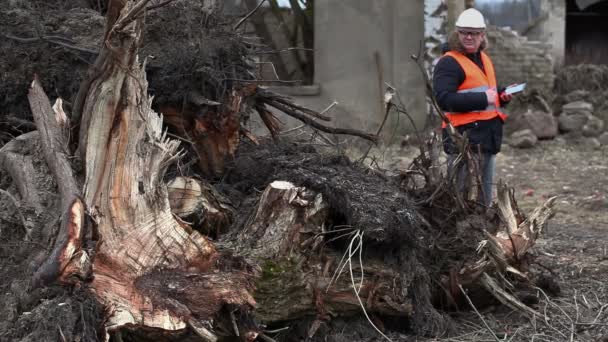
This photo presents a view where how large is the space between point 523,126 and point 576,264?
6861mm

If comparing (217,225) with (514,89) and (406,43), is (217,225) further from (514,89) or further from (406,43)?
(406,43)

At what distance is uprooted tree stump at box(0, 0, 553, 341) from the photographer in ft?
10.2

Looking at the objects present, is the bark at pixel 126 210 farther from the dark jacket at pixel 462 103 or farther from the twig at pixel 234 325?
the dark jacket at pixel 462 103

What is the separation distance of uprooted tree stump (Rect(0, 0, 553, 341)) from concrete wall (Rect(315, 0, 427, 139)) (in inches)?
234

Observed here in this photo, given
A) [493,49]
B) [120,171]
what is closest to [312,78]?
[493,49]

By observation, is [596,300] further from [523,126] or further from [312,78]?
[523,126]

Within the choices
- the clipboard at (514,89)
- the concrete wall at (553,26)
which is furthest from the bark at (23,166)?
the concrete wall at (553,26)

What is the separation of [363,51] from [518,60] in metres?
4.77

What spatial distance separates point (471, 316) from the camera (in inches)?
161

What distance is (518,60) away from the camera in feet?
46.1

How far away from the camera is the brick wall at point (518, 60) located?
13930 mm

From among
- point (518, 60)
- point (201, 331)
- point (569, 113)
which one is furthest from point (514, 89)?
point (518, 60)

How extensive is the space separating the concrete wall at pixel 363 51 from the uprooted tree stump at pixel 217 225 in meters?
5.95

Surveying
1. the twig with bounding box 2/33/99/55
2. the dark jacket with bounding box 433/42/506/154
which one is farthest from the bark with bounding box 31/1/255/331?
the dark jacket with bounding box 433/42/506/154
